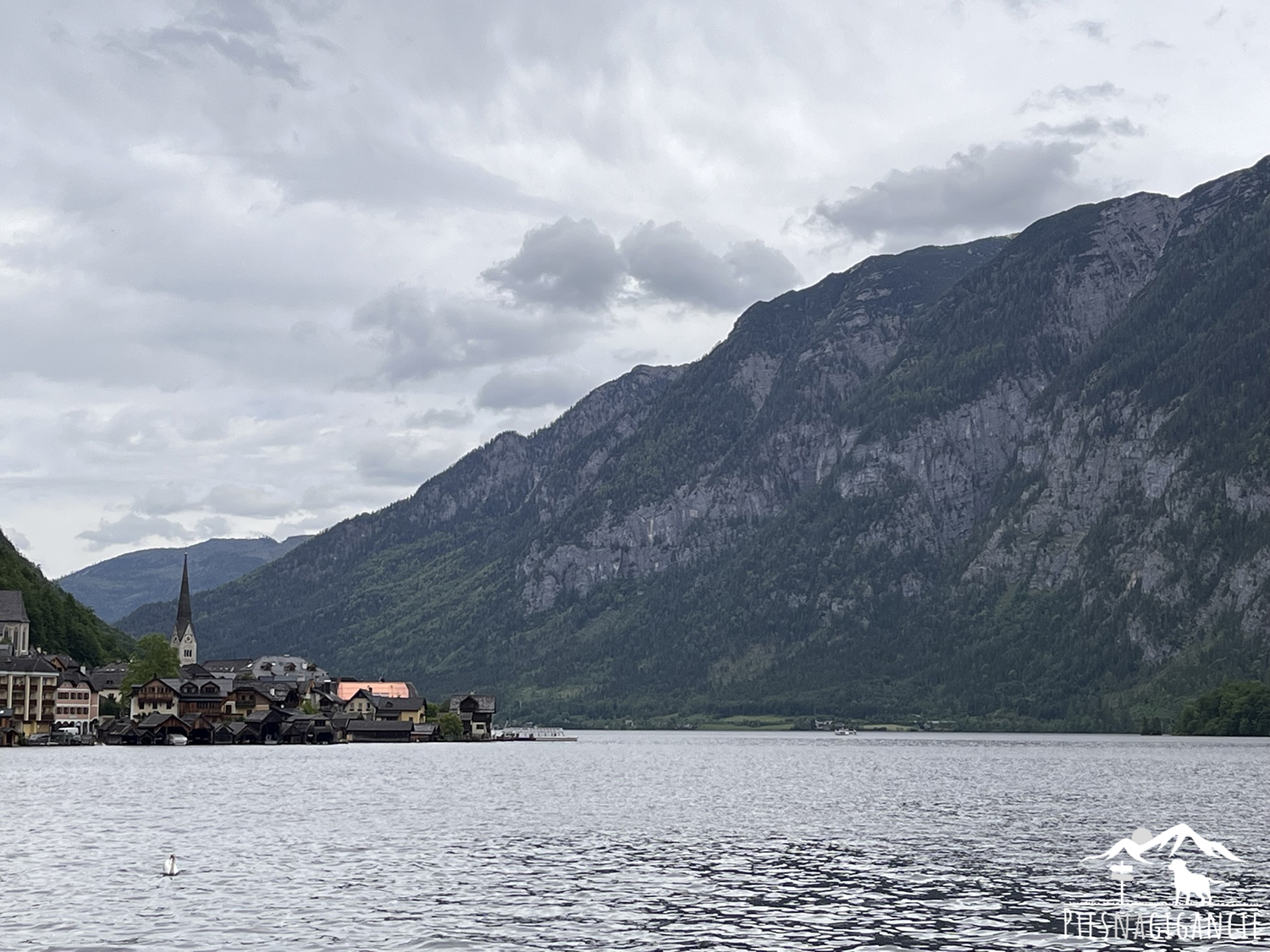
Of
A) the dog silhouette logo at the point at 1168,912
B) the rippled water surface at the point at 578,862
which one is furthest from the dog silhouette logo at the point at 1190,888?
the rippled water surface at the point at 578,862

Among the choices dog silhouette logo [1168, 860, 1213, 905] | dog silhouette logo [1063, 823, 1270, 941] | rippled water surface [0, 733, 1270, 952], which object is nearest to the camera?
rippled water surface [0, 733, 1270, 952]

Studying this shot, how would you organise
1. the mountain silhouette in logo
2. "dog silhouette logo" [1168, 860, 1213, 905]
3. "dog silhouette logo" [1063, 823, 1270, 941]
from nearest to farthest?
"dog silhouette logo" [1063, 823, 1270, 941] < "dog silhouette logo" [1168, 860, 1213, 905] < the mountain silhouette in logo

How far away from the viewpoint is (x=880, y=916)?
5484 cm

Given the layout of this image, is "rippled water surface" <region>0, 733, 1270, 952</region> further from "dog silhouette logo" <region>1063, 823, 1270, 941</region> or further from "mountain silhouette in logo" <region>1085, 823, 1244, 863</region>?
"mountain silhouette in logo" <region>1085, 823, 1244, 863</region>

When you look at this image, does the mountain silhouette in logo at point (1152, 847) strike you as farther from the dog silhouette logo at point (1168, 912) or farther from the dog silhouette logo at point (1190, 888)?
the dog silhouette logo at point (1190, 888)

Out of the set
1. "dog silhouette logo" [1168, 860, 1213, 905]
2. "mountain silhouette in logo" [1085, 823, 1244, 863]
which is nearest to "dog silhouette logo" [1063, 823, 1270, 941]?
"dog silhouette logo" [1168, 860, 1213, 905]

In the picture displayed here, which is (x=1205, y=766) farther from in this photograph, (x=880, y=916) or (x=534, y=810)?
(x=880, y=916)

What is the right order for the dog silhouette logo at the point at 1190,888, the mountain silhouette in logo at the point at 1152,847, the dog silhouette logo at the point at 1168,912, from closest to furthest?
the dog silhouette logo at the point at 1168,912
the dog silhouette logo at the point at 1190,888
the mountain silhouette in logo at the point at 1152,847

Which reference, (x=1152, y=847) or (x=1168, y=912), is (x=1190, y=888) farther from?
(x=1152, y=847)

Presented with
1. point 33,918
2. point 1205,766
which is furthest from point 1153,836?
point 1205,766

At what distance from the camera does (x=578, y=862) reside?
72.0 metres

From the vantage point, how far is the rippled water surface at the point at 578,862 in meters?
51.4

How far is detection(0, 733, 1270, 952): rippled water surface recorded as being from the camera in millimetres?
51406

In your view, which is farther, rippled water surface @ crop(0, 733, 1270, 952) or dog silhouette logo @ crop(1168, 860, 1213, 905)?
dog silhouette logo @ crop(1168, 860, 1213, 905)
